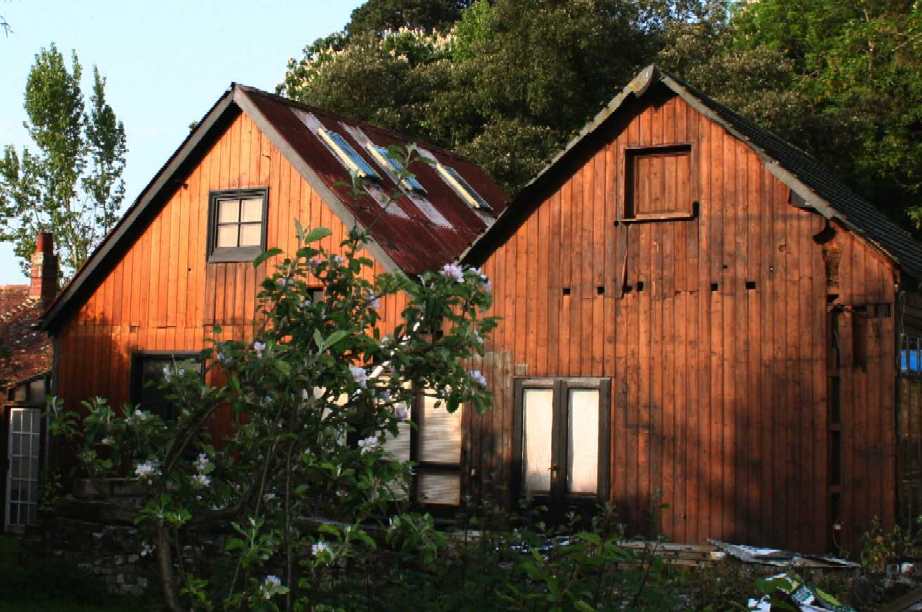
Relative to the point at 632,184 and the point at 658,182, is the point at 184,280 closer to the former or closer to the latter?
the point at 632,184

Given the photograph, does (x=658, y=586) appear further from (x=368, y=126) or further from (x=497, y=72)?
(x=497, y=72)

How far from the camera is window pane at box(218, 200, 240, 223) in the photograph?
21266 mm

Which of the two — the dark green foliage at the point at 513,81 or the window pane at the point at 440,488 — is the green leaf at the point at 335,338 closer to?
the window pane at the point at 440,488

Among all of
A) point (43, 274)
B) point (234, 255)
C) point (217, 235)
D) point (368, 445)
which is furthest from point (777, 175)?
point (43, 274)

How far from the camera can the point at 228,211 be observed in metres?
21.3

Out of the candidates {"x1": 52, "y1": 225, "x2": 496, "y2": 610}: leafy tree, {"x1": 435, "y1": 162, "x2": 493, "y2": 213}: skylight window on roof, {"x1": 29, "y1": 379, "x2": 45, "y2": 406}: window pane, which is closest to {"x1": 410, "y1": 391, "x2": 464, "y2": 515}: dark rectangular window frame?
{"x1": 435, "y1": 162, "x2": 493, "y2": 213}: skylight window on roof

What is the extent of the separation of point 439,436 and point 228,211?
5593 mm

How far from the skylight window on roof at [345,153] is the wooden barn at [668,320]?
22.1 inches

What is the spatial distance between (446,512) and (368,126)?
889 cm

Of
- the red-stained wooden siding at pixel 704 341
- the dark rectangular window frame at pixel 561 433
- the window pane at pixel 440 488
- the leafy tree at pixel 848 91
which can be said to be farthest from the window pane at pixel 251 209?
the leafy tree at pixel 848 91

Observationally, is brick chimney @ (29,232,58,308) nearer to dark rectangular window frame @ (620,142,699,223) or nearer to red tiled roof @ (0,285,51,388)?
red tiled roof @ (0,285,51,388)

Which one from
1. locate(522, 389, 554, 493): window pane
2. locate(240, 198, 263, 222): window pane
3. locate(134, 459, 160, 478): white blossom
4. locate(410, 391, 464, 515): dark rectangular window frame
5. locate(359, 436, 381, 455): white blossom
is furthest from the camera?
locate(240, 198, 263, 222): window pane

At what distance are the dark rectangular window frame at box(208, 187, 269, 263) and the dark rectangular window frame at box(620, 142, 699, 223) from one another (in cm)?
636

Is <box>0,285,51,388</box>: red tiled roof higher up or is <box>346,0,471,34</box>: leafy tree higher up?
<box>346,0,471,34</box>: leafy tree
